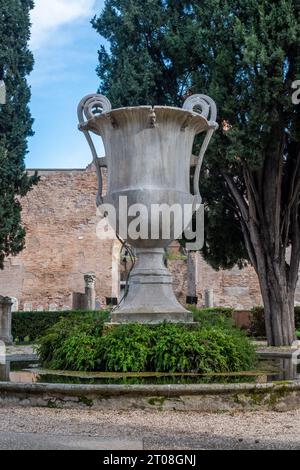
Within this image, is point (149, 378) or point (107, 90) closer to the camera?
point (149, 378)

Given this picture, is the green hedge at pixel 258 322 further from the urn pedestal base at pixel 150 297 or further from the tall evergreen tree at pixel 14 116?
the urn pedestal base at pixel 150 297

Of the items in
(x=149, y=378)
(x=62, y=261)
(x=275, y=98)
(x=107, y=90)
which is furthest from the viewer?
(x=62, y=261)

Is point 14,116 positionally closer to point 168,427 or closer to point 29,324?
point 29,324

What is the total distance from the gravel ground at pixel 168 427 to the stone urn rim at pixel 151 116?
10.3 ft

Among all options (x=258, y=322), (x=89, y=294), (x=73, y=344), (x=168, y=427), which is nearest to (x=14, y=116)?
(x=89, y=294)

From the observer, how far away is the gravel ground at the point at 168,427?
154 inches

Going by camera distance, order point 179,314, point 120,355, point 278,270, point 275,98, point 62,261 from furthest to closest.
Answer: point 62,261, point 278,270, point 275,98, point 179,314, point 120,355

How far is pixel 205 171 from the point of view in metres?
14.4

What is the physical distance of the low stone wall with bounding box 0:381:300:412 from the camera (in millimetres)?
4883

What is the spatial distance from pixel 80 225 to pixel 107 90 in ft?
44.9

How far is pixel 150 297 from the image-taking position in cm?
679
